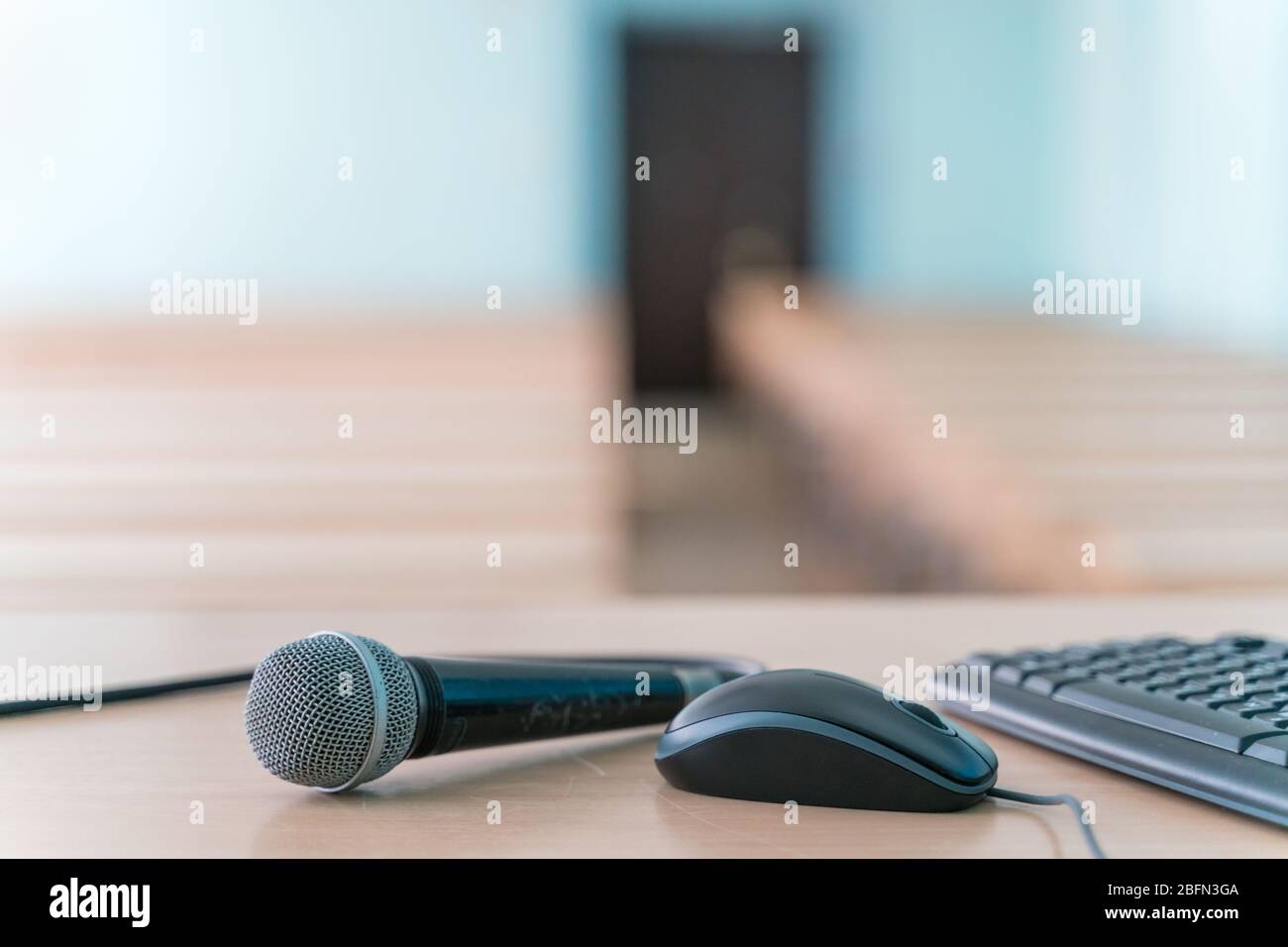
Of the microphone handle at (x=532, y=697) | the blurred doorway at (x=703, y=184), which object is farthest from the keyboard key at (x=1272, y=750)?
the blurred doorway at (x=703, y=184)

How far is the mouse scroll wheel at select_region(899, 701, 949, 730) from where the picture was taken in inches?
13.3

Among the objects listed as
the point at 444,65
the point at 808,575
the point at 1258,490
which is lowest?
the point at 808,575

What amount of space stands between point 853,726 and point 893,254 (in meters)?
4.57

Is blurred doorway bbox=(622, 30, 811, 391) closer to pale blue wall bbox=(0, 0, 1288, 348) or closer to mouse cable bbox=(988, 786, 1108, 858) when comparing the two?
pale blue wall bbox=(0, 0, 1288, 348)

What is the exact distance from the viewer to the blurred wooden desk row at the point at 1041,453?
2076 millimetres

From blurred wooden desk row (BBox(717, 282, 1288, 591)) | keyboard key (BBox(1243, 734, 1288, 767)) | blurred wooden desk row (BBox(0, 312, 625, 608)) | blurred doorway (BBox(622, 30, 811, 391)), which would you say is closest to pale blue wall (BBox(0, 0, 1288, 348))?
blurred doorway (BBox(622, 30, 811, 391))

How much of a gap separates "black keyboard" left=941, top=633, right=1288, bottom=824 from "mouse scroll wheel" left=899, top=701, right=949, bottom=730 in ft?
0.22

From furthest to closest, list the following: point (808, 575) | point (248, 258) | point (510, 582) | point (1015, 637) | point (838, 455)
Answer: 1. point (808, 575)
2. point (248, 258)
3. point (838, 455)
4. point (510, 582)
5. point (1015, 637)

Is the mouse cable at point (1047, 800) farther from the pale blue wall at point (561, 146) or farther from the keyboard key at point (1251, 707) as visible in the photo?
the pale blue wall at point (561, 146)

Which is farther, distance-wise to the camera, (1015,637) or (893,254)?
(893,254)

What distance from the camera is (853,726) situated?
33 cm

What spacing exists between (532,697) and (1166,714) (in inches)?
7.6
